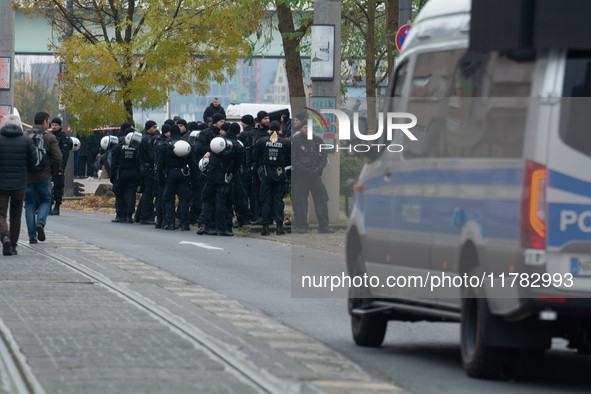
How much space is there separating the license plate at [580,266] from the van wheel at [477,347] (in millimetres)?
668

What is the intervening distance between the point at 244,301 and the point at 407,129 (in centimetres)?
349

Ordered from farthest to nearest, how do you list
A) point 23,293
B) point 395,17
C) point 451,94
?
point 395,17 < point 23,293 < point 451,94

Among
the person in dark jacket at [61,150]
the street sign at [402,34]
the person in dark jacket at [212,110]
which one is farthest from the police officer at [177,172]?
the street sign at [402,34]

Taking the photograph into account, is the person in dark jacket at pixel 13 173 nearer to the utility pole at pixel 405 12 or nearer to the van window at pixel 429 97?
the utility pole at pixel 405 12

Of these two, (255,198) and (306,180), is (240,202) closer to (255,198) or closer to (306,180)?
(255,198)

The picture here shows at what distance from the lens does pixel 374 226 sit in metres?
7.67

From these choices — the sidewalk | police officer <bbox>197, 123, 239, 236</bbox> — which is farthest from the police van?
police officer <bbox>197, 123, 239, 236</bbox>

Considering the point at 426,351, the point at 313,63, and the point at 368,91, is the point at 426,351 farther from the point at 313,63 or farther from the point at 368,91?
the point at 368,91

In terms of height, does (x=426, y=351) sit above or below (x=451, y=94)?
below

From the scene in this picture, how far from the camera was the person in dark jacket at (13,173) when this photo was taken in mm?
13828

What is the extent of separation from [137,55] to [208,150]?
1140 cm

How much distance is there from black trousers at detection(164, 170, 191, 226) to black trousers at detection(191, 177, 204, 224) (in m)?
0.32

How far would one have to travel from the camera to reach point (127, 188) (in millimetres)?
22188

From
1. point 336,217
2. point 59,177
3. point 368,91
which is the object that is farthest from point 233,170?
point 368,91
